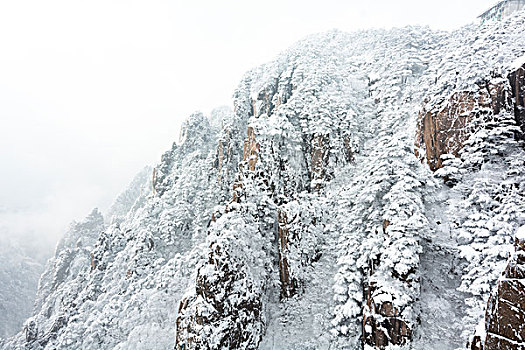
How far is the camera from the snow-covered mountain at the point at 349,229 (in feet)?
53.7

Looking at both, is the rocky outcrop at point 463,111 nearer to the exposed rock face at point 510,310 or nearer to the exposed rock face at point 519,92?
the exposed rock face at point 519,92

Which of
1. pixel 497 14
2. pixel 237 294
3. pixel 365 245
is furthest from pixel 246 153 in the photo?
pixel 497 14

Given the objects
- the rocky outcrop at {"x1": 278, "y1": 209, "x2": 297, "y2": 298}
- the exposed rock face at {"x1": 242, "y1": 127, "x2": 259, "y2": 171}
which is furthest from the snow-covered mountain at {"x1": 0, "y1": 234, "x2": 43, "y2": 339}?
the rocky outcrop at {"x1": 278, "y1": 209, "x2": 297, "y2": 298}

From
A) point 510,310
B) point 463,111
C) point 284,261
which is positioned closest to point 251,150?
point 284,261

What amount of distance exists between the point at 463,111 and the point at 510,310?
56.4 feet

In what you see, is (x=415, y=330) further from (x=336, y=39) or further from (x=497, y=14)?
(x=336, y=39)

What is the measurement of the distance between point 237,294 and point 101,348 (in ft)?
64.8

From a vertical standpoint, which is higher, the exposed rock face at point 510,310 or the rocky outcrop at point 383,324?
the exposed rock face at point 510,310

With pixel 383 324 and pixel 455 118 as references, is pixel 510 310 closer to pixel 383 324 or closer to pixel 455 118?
pixel 383 324

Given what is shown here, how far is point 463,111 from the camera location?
69.3 feet

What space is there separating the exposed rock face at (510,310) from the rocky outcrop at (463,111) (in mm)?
14139

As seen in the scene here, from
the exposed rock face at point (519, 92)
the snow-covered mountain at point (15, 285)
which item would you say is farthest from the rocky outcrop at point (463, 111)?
the snow-covered mountain at point (15, 285)

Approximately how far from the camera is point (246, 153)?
33.4m

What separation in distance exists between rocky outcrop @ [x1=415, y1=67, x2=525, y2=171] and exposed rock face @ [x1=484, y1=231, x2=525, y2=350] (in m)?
14.1
